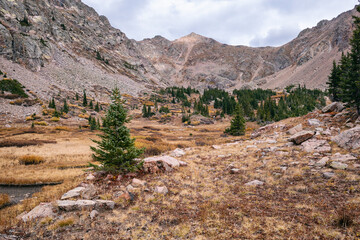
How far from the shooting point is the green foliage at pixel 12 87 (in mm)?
60469

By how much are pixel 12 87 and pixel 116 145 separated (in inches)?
3127

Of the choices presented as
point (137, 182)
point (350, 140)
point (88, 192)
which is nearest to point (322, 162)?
point (350, 140)

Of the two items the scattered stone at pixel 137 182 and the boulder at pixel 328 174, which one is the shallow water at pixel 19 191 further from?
the boulder at pixel 328 174

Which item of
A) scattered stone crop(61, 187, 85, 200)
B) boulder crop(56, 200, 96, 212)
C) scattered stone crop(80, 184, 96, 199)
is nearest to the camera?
boulder crop(56, 200, 96, 212)

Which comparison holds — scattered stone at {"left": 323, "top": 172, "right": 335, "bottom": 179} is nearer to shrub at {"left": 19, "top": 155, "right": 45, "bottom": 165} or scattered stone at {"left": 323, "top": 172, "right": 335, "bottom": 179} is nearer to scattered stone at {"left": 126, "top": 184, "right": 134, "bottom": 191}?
scattered stone at {"left": 126, "top": 184, "right": 134, "bottom": 191}

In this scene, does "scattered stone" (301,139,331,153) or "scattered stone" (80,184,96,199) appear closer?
"scattered stone" (80,184,96,199)

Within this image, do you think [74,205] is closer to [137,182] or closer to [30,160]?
[137,182]

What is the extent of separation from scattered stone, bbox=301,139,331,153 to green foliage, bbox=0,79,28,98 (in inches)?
3420

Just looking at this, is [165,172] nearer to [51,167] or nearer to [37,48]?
[51,167]

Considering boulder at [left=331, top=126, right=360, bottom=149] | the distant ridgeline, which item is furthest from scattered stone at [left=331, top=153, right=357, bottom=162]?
the distant ridgeline

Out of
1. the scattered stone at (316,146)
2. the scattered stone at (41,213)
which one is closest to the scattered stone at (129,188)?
the scattered stone at (41,213)

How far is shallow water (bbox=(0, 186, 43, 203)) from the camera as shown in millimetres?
11986

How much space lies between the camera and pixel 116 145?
12.6m

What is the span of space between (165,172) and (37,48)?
124 metres
